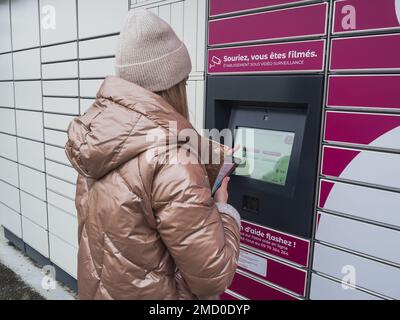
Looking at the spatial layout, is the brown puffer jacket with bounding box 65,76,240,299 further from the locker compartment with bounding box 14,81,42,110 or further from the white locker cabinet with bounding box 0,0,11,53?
the white locker cabinet with bounding box 0,0,11,53

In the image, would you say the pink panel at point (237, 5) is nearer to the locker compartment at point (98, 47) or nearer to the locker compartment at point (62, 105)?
the locker compartment at point (98, 47)

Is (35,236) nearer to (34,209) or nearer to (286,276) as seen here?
(34,209)

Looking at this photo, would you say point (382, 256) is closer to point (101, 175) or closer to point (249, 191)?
point (249, 191)

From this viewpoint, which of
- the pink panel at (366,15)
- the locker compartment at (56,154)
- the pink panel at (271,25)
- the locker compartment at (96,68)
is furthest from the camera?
the locker compartment at (56,154)

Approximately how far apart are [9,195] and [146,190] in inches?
173

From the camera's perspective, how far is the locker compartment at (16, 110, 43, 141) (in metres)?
4.16

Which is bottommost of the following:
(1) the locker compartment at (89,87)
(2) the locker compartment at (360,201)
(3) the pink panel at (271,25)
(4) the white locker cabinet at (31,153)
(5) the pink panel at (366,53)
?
(4) the white locker cabinet at (31,153)

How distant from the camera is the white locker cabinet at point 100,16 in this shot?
295cm

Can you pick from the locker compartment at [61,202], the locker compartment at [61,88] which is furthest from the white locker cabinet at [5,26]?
the locker compartment at [61,202]

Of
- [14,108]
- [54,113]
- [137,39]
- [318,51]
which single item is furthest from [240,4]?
[14,108]

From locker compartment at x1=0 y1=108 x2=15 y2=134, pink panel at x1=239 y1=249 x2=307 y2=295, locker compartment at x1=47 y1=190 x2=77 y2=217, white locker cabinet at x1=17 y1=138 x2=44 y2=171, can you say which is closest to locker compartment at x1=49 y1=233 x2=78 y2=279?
locker compartment at x1=47 y1=190 x2=77 y2=217

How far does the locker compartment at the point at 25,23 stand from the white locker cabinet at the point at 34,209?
1666 millimetres

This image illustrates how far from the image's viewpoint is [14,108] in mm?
4684

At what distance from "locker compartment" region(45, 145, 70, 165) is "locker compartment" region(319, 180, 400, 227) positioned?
2.67 m
